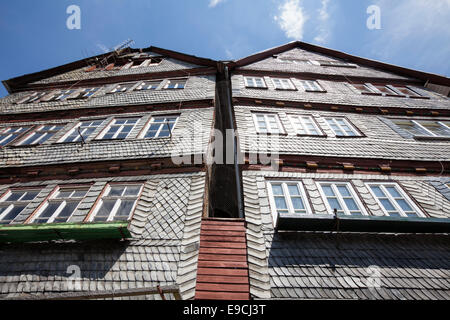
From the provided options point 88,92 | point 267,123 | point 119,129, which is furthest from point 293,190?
point 88,92

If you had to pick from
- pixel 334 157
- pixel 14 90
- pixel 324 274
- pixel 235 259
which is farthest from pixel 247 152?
pixel 14 90

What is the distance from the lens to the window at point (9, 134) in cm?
822

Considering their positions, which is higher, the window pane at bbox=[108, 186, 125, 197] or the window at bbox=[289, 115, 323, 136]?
the window at bbox=[289, 115, 323, 136]

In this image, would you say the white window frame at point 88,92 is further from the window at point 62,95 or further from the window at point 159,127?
the window at point 159,127

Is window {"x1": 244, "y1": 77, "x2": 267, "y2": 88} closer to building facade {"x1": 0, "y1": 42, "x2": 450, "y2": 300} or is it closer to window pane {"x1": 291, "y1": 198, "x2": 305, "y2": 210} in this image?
building facade {"x1": 0, "y1": 42, "x2": 450, "y2": 300}

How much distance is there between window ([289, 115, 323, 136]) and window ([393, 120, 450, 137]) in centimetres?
411

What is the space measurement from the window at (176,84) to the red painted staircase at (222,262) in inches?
340

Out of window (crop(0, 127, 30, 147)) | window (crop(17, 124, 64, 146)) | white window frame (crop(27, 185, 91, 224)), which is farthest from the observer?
window (crop(0, 127, 30, 147))

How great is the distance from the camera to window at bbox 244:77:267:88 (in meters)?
10.8

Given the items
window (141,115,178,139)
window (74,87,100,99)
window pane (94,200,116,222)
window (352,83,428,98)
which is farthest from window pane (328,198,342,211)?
window (74,87,100,99)

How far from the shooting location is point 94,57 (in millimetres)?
15602

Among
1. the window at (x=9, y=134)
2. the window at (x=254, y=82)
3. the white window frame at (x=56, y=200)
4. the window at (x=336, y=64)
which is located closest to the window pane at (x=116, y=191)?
→ the white window frame at (x=56, y=200)

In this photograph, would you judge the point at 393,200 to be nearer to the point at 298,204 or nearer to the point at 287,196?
the point at 298,204
